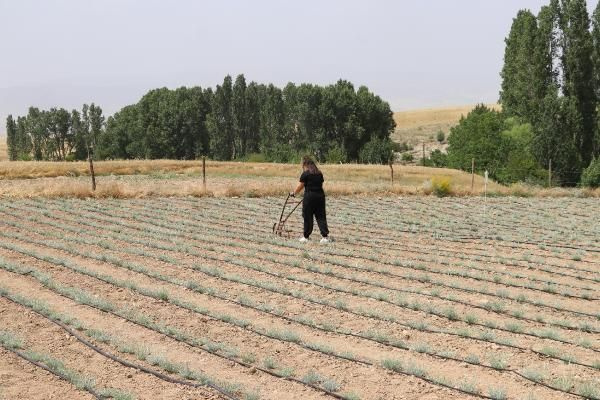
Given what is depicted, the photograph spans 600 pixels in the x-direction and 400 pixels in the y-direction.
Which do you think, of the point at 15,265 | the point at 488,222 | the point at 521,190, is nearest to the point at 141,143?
the point at 521,190

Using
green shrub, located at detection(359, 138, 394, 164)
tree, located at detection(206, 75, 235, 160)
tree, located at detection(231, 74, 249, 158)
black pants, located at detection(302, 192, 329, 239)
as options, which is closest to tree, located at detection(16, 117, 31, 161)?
tree, located at detection(206, 75, 235, 160)

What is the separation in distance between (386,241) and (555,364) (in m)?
8.30

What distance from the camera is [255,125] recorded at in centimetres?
7119

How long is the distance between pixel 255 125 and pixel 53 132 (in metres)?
34.4

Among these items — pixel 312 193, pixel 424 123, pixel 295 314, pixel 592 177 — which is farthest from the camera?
pixel 424 123

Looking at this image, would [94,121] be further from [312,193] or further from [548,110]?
[312,193]

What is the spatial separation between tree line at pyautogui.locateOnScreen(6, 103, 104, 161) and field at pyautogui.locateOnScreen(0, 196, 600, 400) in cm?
7579

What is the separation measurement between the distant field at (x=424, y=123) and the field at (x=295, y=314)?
7526 centimetres

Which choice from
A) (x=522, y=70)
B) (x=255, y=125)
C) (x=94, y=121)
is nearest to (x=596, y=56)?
(x=522, y=70)

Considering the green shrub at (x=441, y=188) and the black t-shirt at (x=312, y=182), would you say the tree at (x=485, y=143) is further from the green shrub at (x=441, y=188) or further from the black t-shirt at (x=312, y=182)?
the black t-shirt at (x=312, y=182)

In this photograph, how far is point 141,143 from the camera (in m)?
75.8

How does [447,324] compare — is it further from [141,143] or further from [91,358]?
[141,143]

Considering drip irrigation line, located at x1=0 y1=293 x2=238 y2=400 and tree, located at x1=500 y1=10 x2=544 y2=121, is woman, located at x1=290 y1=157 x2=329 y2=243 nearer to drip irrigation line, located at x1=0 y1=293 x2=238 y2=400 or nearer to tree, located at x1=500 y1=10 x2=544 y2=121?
drip irrigation line, located at x1=0 y1=293 x2=238 y2=400

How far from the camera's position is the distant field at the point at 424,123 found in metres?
95.6
